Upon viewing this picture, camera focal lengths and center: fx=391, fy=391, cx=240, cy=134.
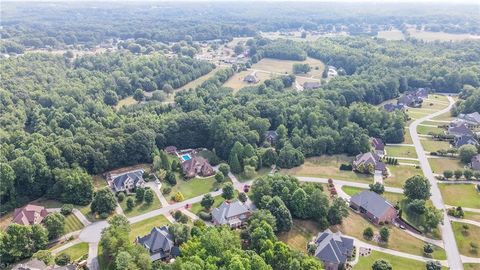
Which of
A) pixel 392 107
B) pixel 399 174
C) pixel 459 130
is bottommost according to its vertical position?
pixel 399 174

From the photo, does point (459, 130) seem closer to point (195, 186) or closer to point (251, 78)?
point (195, 186)

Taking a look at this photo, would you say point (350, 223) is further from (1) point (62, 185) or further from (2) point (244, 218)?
(1) point (62, 185)

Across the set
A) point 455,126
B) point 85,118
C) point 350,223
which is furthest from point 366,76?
point 85,118

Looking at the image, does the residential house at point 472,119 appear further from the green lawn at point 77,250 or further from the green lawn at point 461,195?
the green lawn at point 77,250

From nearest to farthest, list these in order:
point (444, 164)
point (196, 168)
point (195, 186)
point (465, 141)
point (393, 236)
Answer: point (393, 236) → point (195, 186) → point (196, 168) → point (444, 164) → point (465, 141)

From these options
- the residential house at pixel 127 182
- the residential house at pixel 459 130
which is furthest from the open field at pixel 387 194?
the residential house at pixel 127 182

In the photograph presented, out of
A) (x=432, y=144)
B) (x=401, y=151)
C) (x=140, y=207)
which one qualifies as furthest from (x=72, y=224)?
(x=432, y=144)

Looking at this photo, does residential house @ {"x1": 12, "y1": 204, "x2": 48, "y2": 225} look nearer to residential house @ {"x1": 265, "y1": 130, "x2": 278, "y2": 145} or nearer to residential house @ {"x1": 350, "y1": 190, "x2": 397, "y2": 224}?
residential house @ {"x1": 265, "y1": 130, "x2": 278, "y2": 145}
